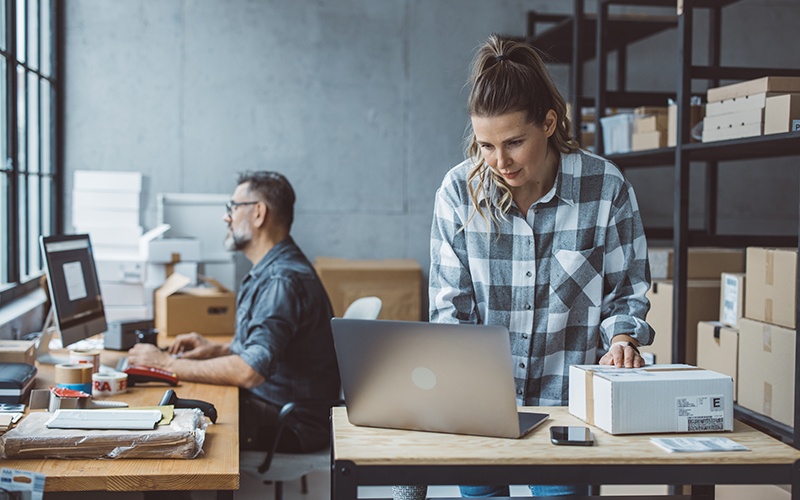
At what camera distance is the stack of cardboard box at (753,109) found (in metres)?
2.02

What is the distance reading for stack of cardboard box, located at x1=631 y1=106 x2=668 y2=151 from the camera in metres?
2.82

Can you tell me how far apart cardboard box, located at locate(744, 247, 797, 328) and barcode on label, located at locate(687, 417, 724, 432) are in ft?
3.27

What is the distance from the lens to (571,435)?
1.19 m

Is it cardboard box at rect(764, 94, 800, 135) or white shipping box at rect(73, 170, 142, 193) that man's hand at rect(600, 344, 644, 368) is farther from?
white shipping box at rect(73, 170, 142, 193)

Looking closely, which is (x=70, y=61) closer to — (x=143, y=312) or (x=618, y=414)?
(x=143, y=312)

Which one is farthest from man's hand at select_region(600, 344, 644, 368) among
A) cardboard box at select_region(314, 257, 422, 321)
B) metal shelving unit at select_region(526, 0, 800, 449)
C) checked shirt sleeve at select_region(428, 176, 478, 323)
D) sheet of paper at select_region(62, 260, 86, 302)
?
cardboard box at select_region(314, 257, 422, 321)

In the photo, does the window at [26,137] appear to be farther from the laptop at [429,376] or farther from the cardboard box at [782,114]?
the cardboard box at [782,114]

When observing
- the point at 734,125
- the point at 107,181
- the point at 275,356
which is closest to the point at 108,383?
the point at 275,356

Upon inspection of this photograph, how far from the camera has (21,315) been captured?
8.83ft

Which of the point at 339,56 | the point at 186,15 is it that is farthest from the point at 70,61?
the point at 339,56

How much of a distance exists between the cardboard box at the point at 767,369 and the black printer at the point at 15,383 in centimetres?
218

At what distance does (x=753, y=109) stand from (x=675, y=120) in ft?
1.73

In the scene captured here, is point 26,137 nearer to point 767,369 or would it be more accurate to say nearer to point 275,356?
point 275,356

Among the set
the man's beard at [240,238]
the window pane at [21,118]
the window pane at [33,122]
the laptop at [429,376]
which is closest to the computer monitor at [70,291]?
the man's beard at [240,238]
